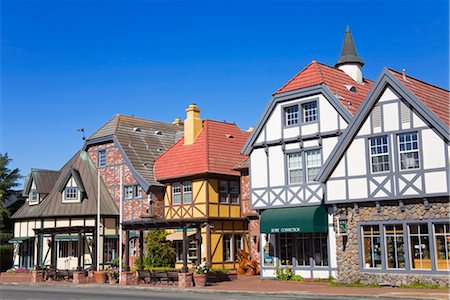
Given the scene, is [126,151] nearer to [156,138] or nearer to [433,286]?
[156,138]

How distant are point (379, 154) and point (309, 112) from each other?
17.3ft

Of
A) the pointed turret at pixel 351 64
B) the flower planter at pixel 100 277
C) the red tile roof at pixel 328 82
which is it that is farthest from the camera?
the pointed turret at pixel 351 64

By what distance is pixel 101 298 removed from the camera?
76.6ft

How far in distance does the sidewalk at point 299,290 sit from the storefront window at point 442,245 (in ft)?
4.77

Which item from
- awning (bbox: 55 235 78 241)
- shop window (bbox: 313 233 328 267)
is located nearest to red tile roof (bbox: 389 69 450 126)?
shop window (bbox: 313 233 328 267)

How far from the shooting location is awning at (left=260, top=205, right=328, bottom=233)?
28000 millimetres

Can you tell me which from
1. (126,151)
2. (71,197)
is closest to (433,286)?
(126,151)

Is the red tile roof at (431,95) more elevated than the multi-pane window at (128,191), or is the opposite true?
the red tile roof at (431,95)

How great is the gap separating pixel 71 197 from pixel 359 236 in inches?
952

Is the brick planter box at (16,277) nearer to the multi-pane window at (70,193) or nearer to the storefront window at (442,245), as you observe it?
the multi-pane window at (70,193)

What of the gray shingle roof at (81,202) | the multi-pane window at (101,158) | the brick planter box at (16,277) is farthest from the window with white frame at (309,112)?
the brick planter box at (16,277)

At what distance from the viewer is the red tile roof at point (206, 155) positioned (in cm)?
3831

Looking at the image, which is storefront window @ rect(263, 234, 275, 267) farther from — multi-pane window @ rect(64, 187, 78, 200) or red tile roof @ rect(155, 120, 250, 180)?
multi-pane window @ rect(64, 187, 78, 200)

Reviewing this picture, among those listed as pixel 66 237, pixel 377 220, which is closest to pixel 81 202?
pixel 66 237
